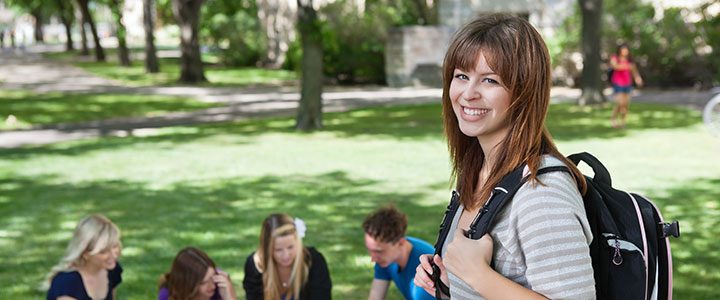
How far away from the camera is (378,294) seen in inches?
187

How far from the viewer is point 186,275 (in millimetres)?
4535

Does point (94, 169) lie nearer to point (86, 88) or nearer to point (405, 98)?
point (405, 98)

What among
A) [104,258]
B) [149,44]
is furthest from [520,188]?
[149,44]

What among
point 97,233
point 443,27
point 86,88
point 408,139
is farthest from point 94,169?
point 443,27

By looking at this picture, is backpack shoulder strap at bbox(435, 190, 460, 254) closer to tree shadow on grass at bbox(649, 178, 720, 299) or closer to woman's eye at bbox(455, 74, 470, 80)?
woman's eye at bbox(455, 74, 470, 80)

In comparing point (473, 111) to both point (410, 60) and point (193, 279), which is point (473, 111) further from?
point (410, 60)

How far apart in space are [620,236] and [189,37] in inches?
1104

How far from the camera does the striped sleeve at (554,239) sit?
1541 mm

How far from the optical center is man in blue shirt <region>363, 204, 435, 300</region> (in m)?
4.32

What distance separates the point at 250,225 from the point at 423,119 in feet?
33.0

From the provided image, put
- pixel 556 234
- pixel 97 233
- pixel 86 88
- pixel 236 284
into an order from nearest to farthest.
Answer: pixel 556 234 < pixel 97 233 < pixel 236 284 < pixel 86 88

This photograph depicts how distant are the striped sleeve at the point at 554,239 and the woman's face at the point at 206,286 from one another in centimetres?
326

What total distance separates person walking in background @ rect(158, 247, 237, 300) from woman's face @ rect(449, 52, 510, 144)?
308 cm

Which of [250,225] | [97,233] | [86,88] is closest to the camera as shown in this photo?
[97,233]
